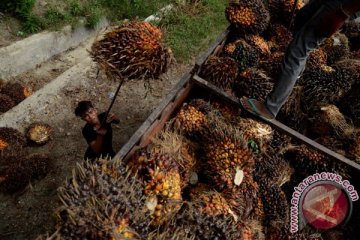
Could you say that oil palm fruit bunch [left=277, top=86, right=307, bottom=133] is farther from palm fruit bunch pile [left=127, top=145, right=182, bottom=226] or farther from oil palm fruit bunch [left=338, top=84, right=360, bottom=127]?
palm fruit bunch pile [left=127, top=145, right=182, bottom=226]

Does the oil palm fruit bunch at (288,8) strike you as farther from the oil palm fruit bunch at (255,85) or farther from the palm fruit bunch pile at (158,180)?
the palm fruit bunch pile at (158,180)

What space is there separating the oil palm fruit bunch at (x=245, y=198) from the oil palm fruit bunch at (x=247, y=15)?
198cm

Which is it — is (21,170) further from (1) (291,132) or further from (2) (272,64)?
(2) (272,64)

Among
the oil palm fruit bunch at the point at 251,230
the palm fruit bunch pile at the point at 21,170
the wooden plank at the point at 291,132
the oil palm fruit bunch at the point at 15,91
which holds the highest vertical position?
the wooden plank at the point at 291,132

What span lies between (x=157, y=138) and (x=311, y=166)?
146 cm

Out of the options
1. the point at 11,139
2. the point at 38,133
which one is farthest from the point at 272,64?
the point at 11,139

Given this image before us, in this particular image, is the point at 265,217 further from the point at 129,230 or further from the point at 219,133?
the point at 129,230

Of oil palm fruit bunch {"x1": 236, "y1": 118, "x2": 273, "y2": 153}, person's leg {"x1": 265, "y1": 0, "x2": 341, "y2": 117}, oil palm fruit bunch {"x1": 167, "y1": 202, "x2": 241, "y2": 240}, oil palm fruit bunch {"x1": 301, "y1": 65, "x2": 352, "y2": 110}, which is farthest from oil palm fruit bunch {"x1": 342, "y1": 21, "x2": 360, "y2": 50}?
oil palm fruit bunch {"x1": 167, "y1": 202, "x2": 241, "y2": 240}

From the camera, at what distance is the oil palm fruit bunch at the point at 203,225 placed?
7.49 feet

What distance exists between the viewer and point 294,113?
378 cm

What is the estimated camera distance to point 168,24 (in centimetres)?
658

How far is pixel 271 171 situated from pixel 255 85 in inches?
37.9

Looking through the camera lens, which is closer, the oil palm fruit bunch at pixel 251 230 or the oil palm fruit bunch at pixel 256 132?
the oil palm fruit bunch at pixel 251 230

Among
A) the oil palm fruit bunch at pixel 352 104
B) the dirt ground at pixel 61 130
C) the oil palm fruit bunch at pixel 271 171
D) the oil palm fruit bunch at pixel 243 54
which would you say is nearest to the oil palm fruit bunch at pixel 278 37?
the oil palm fruit bunch at pixel 243 54
